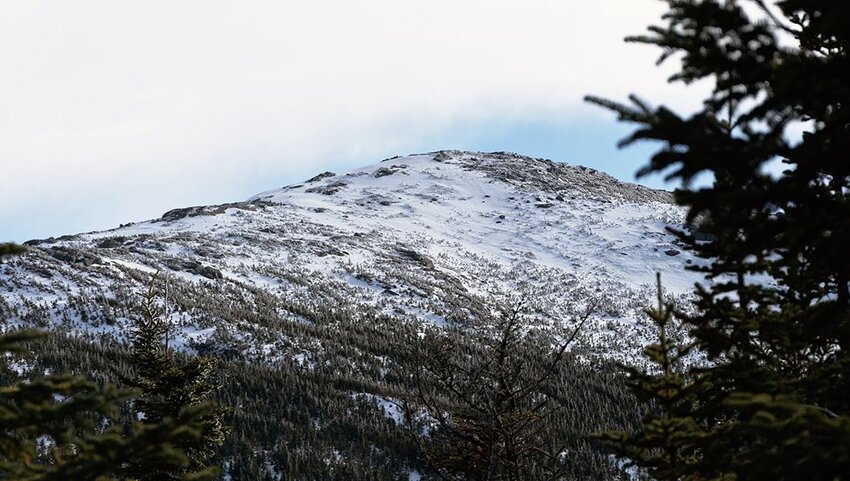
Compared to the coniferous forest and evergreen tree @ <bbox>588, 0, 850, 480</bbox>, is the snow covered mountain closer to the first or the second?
the coniferous forest

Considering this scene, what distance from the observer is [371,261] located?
5856 centimetres

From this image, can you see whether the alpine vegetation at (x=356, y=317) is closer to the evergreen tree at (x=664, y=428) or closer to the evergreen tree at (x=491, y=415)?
the evergreen tree at (x=491, y=415)

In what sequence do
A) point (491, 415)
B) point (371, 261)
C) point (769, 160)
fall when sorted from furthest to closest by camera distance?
point (371, 261), point (491, 415), point (769, 160)

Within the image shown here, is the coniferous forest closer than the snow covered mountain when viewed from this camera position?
Yes

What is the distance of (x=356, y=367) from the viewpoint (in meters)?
31.4

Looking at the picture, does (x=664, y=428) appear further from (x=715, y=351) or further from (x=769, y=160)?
(x=769, y=160)

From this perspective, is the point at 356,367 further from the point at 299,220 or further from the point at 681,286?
the point at 299,220

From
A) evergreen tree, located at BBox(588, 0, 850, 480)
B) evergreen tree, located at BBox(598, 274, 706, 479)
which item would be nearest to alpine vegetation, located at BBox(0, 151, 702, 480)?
evergreen tree, located at BBox(598, 274, 706, 479)

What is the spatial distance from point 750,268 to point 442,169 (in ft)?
339

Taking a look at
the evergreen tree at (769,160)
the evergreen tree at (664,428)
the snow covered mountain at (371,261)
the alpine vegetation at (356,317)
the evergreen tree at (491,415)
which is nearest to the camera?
the evergreen tree at (769,160)

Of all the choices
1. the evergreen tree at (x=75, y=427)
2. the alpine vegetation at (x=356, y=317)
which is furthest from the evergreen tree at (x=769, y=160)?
the evergreen tree at (x=75, y=427)

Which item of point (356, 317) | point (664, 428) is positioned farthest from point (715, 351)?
point (356, 317)

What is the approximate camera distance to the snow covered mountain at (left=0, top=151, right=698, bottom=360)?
35.1m

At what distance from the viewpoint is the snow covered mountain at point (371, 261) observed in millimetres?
35125
